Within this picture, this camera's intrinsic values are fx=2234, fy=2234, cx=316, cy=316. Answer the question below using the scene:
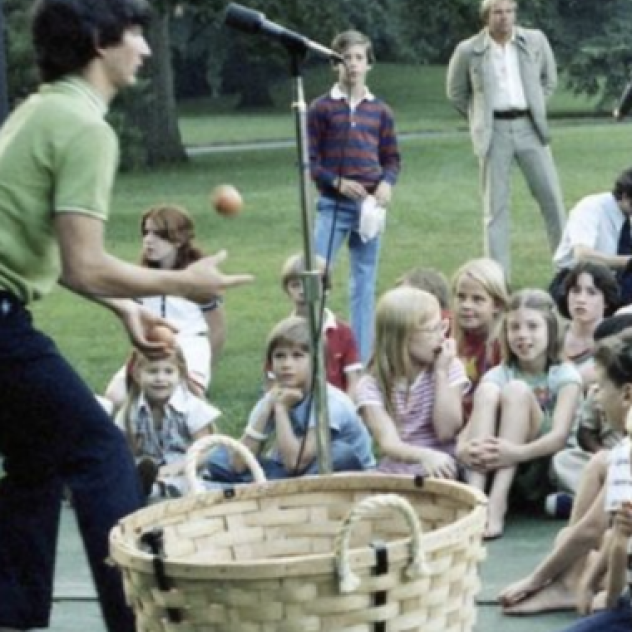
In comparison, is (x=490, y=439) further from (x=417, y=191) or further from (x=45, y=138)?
(x=417, y=191)

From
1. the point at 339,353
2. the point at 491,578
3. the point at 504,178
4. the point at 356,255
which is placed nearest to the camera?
the point at 491,578

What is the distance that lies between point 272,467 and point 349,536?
360 cm

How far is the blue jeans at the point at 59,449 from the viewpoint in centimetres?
524

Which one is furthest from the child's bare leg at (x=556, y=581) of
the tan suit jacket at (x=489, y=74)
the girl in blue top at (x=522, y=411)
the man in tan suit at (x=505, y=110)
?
the tan suit jacket at (x=489, y=74)

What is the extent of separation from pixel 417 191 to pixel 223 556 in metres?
18.3

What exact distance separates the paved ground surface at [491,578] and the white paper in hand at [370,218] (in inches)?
132

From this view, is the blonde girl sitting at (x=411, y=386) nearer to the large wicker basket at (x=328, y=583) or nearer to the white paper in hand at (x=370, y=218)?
the large wicker basket at (x=328, y=583)

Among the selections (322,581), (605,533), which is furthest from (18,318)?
(605,533)

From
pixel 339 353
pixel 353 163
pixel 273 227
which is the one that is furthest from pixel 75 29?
pixel 273 227

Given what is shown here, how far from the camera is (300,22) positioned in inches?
1278

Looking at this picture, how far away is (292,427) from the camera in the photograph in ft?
25.6

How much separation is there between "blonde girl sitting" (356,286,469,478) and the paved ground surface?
412mm

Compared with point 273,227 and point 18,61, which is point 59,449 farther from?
point 18,61

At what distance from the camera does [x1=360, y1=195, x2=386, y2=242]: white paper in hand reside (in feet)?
35.8
